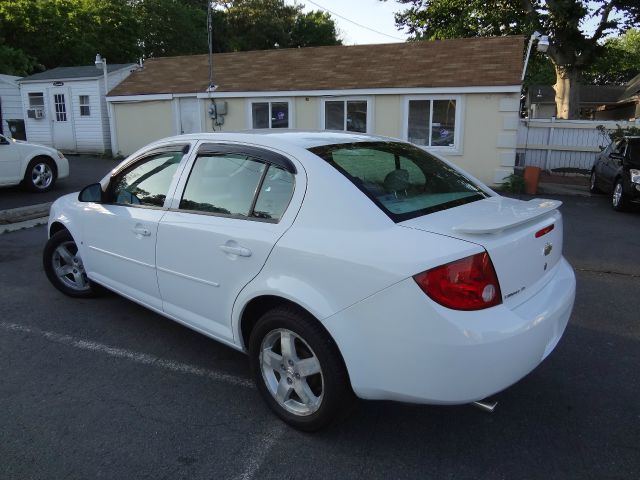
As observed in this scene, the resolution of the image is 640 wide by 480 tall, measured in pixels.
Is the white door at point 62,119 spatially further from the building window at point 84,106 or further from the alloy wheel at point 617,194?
the alloy wheel at point 617,194

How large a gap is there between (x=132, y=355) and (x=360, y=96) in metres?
11.9

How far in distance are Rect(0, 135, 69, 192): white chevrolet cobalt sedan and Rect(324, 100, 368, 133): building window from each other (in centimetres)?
712

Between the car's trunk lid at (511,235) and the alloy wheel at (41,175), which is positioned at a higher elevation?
the car's trunk lid at (511,235)

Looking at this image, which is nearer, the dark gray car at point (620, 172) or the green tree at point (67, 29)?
the dark gray car at point (620, 172)

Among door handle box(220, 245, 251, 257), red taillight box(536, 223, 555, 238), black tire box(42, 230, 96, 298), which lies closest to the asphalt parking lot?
black tire box(42, 230, 96, 298)

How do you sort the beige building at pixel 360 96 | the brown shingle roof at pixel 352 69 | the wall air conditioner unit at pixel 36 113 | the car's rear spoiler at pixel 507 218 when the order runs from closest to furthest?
the car's rear spoiler at pixel 507 218, the beige building at pixel 360 96, the brown shingle roof at pixel 352 69, the wall air conditioner unit at pixel 36 113

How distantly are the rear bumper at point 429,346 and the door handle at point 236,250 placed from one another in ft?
2.13

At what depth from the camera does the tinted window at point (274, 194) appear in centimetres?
288

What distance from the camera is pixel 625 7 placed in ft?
76.2

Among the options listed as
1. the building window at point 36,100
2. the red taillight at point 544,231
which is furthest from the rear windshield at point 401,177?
the building window at point 36,100

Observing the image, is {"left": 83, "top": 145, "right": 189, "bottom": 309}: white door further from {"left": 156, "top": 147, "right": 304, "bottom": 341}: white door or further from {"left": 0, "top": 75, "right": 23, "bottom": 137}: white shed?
{"left": 0, "top": 75, "right": 23, "bottom": 137}: white shed

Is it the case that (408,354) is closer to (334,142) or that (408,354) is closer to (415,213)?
(415,213)

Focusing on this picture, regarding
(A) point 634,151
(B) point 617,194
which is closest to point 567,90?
(A) point 634,151

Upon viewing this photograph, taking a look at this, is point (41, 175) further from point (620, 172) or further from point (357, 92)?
point (620, 172)
